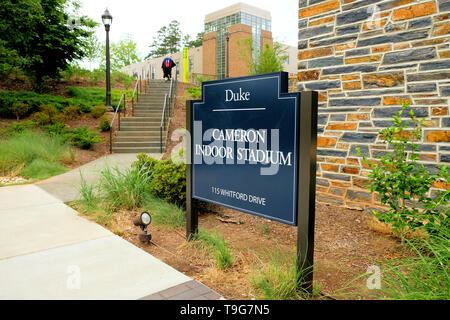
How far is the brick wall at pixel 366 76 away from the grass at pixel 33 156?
6211 millimetres

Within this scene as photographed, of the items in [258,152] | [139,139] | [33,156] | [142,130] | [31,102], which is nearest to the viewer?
[258,152]

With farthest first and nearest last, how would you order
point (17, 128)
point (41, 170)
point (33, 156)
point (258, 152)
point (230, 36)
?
point (230, 36)
point (17, 128)
point (33, 156)
point (41, 170)
point (258, 152)

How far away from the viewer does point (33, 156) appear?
8.78 m

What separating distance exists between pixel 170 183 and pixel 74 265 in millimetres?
1808

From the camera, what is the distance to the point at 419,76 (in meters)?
4.27

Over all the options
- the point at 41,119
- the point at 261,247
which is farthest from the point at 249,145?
the point at 41,119

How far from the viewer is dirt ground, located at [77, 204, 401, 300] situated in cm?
296

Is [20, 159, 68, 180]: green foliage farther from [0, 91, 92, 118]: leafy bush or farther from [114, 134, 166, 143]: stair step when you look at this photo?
[0, 91, 92, 118]: leafy bush

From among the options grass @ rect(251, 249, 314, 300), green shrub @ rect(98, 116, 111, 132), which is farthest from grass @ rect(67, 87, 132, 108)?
grass @ rect(251, 249, 314, 300)

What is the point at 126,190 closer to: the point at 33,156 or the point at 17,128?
the point at 33,156

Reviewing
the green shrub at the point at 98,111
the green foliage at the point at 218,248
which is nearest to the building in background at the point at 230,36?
the green shrub at the point at 98,111

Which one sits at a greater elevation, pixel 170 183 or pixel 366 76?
pixel 366 76
